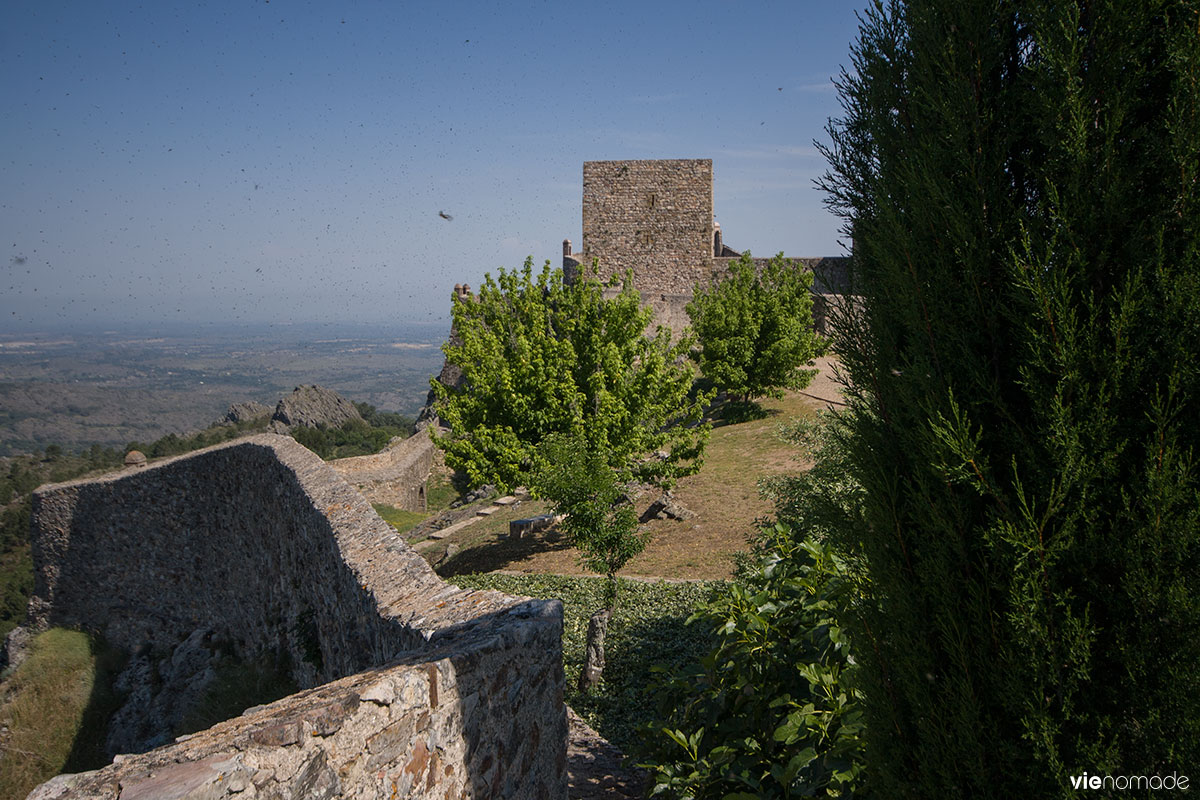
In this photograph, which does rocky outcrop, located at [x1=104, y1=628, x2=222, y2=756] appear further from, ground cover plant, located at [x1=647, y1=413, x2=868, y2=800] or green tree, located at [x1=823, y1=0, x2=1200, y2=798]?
green tree, located at [x1=823, y1=0, x2=1200, y2=798]

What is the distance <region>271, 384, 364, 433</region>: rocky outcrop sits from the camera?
148ft

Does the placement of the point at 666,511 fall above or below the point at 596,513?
below

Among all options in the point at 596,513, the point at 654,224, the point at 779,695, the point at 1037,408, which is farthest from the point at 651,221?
the point at 1037,408

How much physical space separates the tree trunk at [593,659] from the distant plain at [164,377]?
1954 inches

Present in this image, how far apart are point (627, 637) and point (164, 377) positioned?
134781mm

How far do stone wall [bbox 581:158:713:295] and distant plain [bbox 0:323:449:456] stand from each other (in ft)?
93.2

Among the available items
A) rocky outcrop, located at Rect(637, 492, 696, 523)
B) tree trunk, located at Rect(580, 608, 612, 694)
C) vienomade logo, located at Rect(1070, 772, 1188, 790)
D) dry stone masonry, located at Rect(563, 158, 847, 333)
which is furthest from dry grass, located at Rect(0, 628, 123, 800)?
dry stone masonry, located at Rect(563, 158, 847, 333)

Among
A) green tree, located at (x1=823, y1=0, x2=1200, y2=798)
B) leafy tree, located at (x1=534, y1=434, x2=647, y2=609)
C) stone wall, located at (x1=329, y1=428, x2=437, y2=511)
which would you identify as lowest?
stone wall, located at (x1=329, y1=428, x2=437, y2=511)

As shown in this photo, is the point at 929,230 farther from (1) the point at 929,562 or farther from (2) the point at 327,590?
(2) the point at 327,590

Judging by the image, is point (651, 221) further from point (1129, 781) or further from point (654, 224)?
point (1129, 781)

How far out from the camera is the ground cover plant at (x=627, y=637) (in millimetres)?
7125

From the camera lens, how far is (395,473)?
21.6 m

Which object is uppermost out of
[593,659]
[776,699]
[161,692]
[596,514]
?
[776,699]

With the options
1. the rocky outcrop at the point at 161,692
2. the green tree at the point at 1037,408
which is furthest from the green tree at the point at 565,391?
the green tree at the point at 1037,408
